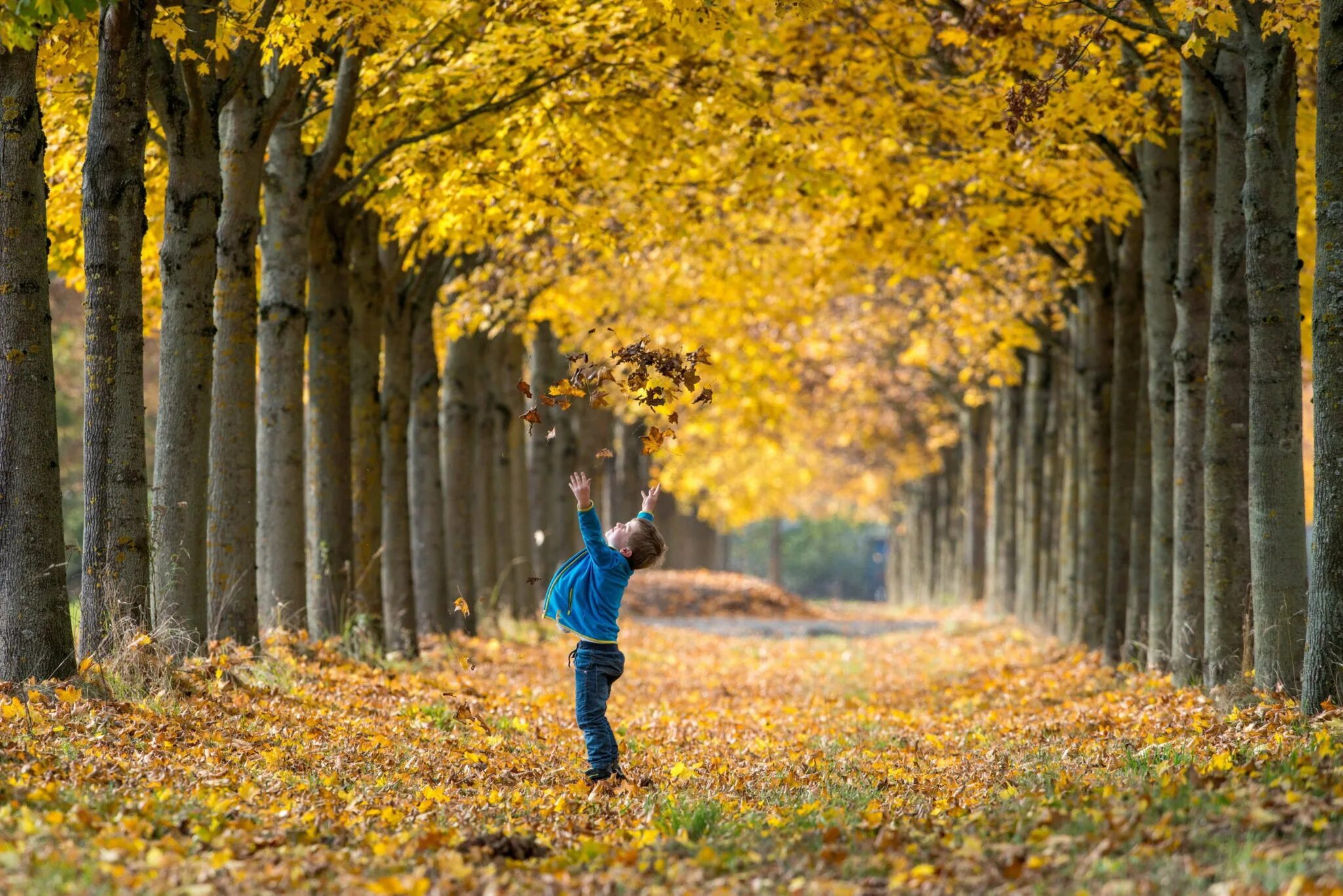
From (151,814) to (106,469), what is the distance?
3132 millimetres

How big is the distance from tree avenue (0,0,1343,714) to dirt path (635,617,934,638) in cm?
673

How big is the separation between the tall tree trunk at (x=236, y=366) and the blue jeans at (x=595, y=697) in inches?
142

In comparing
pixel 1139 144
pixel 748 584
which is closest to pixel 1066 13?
pixel 1139 144

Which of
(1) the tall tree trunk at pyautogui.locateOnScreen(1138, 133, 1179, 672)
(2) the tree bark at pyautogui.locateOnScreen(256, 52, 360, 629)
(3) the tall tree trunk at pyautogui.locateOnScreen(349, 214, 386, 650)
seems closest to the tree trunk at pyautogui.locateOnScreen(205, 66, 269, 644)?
(2) the tree bark at pyautogui.locateOnScreen(256, 52, 360, 629)

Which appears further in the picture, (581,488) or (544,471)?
(544,471)

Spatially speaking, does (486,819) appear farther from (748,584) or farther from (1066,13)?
(748,584)

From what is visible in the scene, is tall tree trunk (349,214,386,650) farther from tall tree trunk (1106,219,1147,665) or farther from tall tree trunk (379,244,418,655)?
tall tree trunk (1106,219,1147,665)

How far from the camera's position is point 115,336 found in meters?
7.68

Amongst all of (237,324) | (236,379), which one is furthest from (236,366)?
(237,324)

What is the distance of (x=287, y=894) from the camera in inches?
170

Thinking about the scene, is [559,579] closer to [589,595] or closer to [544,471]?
[589,595]

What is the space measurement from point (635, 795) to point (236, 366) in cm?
473

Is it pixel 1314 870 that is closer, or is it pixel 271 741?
pixel 1314 870

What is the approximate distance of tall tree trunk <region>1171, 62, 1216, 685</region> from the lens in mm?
10094
